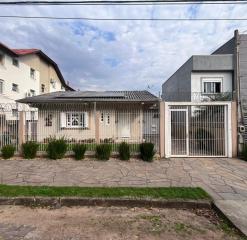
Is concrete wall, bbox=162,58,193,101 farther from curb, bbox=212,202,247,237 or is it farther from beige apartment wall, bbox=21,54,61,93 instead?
beige apartment wall, bbox=21,54,61,93

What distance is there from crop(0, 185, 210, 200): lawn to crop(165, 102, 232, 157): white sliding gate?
5.78 m

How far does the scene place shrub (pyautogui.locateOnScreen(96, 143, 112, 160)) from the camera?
12.4 m

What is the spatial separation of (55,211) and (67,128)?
11.3 meters

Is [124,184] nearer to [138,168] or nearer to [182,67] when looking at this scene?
[138,168]

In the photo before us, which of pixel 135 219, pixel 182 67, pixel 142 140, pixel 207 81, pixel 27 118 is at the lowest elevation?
pixel 135 219

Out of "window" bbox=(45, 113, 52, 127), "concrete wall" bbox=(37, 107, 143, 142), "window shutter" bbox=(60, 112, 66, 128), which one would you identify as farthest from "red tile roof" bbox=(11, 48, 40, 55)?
"concrete wall" bbox=(37, 107, 143, 142)

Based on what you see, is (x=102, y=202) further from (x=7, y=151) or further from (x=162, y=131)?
(x=7, y=151)

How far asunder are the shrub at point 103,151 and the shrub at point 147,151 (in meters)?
1.46

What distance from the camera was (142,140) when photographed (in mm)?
12992

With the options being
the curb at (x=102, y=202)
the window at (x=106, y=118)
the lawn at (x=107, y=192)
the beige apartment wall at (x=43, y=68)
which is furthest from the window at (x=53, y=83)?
the curb at (x=102, y=202)

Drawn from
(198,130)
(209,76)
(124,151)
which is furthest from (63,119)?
(209,76)

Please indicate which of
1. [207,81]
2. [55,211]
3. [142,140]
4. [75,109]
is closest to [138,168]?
[142,140]

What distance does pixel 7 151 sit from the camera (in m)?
12.5

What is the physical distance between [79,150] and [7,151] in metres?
3.17
